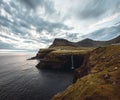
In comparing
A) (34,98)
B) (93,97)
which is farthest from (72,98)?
(34,98)

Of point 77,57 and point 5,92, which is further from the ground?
point 77,57

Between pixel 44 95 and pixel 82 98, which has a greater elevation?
pixel 82 98

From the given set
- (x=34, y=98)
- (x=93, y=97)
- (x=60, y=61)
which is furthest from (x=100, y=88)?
(x=60, y=61)

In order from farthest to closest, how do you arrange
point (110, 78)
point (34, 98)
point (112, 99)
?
1. point (34, 98)
2. point (110, 78)
3. point (112, 99)

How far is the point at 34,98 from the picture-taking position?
53.7 m

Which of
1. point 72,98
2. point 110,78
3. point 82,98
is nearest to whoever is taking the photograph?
point 82,98

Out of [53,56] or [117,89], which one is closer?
[117,89]

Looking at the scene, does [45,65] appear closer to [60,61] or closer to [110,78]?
[60,61]

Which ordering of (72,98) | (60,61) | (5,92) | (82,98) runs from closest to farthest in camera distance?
1. (82,98)
2. (72,98)
3. (5,92)
4. (60,61)

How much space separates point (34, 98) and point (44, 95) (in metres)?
4.66

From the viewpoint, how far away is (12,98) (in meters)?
54.1

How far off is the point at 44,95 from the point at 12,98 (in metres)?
12.8

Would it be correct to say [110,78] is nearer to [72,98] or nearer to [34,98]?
[72,98]

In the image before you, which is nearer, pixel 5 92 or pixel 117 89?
pixel 117 89
